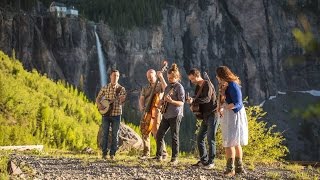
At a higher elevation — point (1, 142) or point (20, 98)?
point (20, 98)

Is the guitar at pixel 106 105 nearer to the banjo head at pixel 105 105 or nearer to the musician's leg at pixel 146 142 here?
the banjo head at pixel 105 105

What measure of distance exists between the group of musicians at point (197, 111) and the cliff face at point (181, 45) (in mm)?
51031

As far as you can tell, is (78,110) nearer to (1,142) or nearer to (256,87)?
(1,142)

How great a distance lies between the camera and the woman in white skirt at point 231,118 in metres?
7.60

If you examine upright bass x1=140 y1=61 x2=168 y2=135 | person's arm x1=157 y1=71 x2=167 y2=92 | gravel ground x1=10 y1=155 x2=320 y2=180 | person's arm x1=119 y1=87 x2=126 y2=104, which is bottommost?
gravel ground x1=10 y1=155 x2=320 y2=180

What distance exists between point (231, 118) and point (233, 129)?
19 centimetres

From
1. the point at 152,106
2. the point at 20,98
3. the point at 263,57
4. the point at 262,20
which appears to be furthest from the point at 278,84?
the point at 152,106

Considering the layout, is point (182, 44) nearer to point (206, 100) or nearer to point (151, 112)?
point (151, 112)

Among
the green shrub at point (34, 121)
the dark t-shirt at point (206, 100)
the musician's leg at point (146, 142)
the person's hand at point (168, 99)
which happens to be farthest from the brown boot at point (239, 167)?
the green shrub at point (34, 121)

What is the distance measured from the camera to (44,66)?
61844 millimetres

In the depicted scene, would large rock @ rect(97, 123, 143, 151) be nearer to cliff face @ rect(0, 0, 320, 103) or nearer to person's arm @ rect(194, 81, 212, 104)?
person's arm @ rect(194, 81, 212, 104)

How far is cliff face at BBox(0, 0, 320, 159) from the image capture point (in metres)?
62.6

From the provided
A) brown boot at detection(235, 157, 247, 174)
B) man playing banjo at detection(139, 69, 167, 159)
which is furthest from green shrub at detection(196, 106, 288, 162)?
brown boot at detection(235, 157, 247, 174)

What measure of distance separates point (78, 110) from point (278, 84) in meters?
79.0
